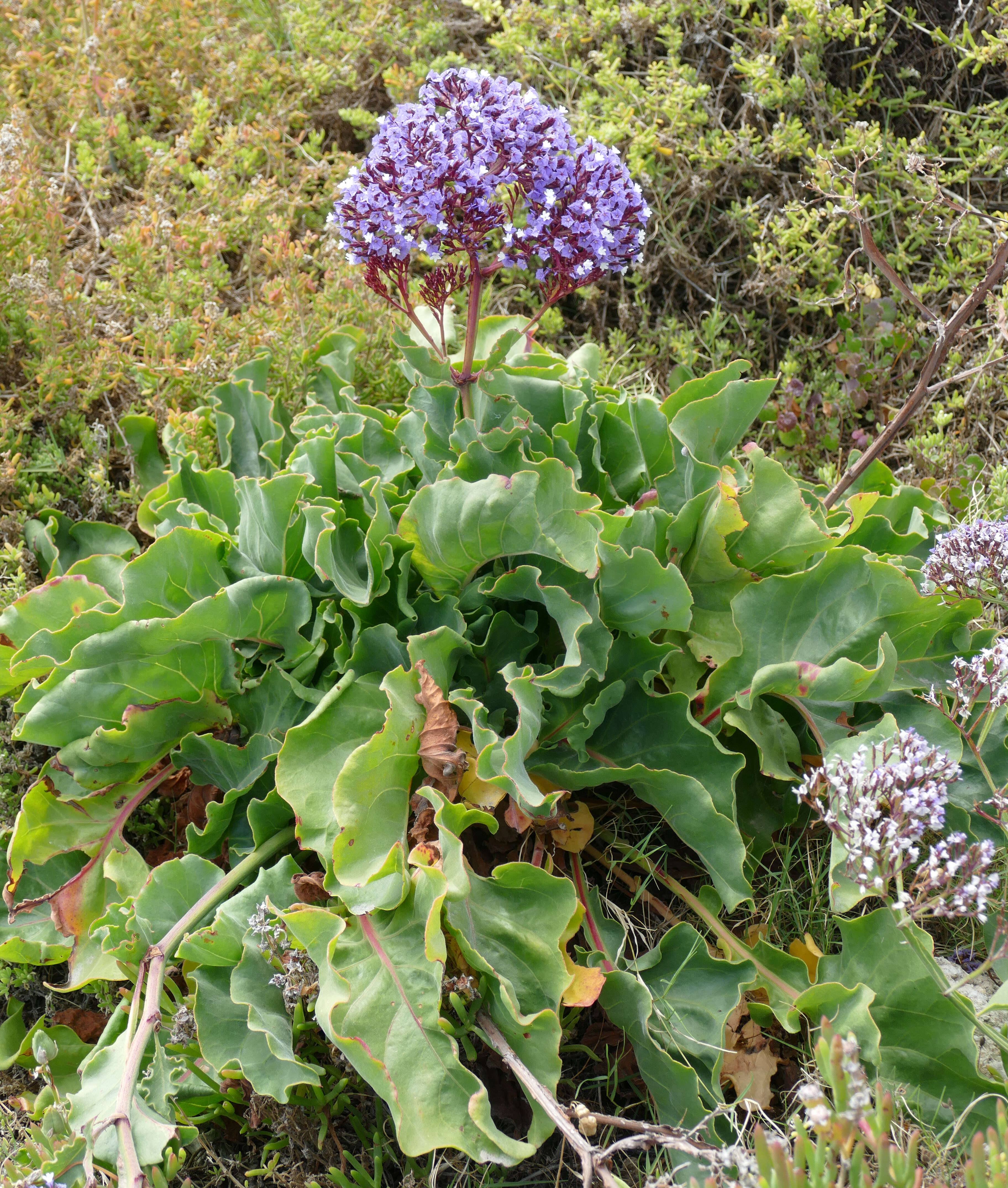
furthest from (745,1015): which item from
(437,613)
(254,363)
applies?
(254,363)

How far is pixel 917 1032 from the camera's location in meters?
1.75

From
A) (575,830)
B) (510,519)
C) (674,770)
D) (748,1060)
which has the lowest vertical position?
(748,1060)

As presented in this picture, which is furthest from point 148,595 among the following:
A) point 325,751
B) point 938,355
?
point 938,355

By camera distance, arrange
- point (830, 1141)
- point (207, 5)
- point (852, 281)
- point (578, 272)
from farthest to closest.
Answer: point (207, 5) → point (852, 281) → point (578, 272) → point (830, 1141)

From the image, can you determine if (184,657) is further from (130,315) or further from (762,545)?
(130,315)

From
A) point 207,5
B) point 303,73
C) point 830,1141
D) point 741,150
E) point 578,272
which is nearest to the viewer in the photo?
point 830,1141

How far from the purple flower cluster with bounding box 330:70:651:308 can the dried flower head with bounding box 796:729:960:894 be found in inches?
43.3

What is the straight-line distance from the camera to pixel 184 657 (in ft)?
6.74

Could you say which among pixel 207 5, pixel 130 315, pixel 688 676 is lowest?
pixel 688 676

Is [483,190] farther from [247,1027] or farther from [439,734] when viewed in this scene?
[247,1027]

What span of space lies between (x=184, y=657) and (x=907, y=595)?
4.90 feet

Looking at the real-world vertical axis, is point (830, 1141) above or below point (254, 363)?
below

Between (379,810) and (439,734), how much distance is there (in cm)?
18

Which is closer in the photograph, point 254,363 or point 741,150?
point 254,363
